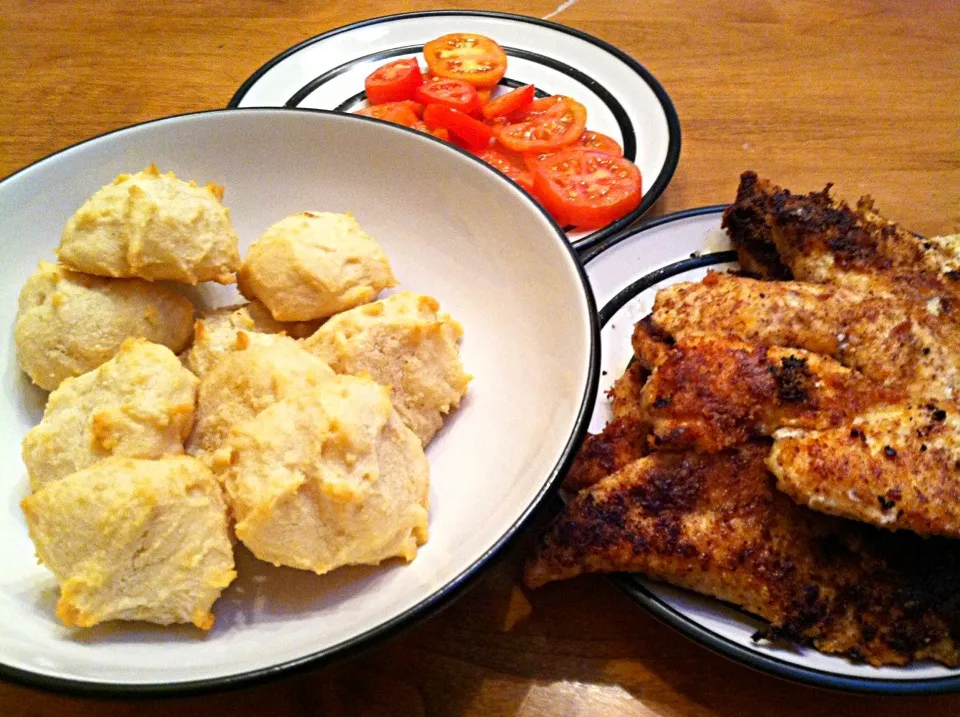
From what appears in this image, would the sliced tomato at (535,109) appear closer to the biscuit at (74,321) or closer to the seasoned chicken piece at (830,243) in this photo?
the seasoned chicken piece at (830,243)

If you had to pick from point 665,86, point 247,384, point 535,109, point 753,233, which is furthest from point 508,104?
point 247,384

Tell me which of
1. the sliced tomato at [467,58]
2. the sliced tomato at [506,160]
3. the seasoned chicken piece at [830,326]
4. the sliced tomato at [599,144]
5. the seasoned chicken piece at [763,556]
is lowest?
the seasoned chicken piece at [763,556]

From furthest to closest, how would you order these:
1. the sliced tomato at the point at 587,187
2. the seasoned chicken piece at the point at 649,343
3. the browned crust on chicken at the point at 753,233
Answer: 1. the sliced tomato at the point at 587,187
2. the browned crust on chicken at the point at 753,233
3. the seasoned chicken piece at the point at 649,343

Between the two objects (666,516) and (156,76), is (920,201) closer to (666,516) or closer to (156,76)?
(666,516)

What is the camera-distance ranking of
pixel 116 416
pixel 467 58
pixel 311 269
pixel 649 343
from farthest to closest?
pixel 467 58 < pixel 649 343 < pixel 311 269 < pixel 116 416

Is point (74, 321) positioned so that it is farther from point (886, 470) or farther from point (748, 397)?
point (886, 470)

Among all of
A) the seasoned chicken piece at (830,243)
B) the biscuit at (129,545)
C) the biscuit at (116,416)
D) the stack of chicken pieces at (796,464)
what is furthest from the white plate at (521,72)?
the biscuit at (129,545)
